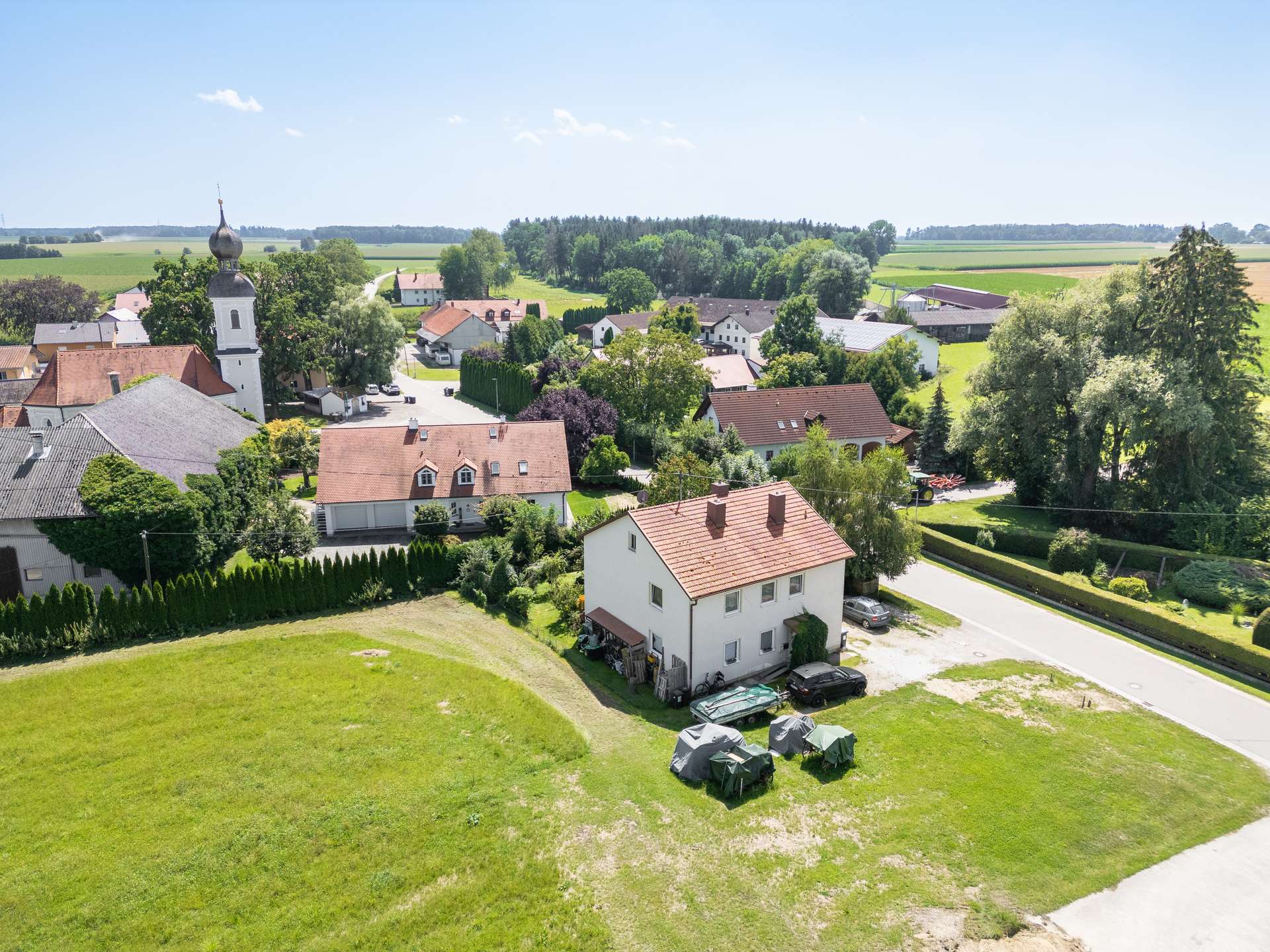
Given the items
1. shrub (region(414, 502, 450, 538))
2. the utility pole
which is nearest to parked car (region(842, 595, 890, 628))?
shrub (region(414, 502, 450, 538))

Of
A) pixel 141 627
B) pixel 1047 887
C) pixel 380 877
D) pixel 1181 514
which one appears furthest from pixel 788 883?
pixel 1181 514

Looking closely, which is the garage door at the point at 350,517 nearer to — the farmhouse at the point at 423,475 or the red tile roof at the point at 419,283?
the farmhouse at the point at 423,475

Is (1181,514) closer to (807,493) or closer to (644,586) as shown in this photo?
(807,493)

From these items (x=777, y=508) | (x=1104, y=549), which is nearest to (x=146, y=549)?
(x=777, y=508)

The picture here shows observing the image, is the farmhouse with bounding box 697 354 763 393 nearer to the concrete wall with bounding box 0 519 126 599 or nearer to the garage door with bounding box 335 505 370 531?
the garage door with bounding box 335 505 370 531

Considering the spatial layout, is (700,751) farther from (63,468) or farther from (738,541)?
(63,468)

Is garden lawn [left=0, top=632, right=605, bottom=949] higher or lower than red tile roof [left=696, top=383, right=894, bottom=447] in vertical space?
lower

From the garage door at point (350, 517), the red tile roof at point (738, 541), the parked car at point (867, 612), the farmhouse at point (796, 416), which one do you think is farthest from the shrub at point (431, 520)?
the farmhouse at point (796, 416)
